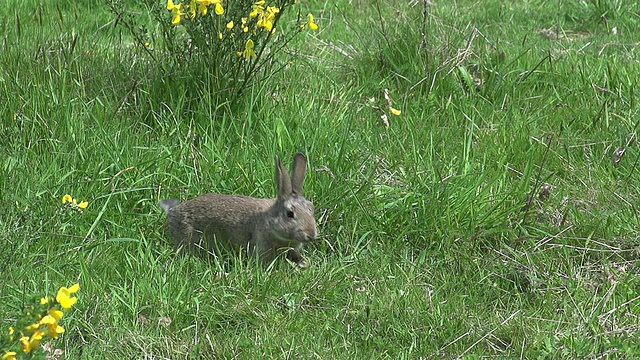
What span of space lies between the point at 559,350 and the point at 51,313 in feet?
6.28

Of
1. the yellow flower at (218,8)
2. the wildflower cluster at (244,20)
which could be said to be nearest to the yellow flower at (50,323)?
the yellow flower at (218,8)

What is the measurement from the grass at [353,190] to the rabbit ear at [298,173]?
249 mm

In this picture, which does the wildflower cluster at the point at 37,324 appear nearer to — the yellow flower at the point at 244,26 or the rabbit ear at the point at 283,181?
the rabbit ear at the point at 283,181

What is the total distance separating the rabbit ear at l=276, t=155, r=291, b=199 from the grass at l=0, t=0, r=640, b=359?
307mm

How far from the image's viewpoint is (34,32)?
19.9ft

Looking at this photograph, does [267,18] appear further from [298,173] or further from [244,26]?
[298,173]

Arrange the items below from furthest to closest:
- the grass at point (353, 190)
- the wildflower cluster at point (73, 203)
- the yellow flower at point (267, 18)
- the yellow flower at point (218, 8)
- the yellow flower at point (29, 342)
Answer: the yellow flower at point (267, 18)
the yellow flower at point (218, 8)
the wildflower cluster at point (73, 203)
the grass at point (353, 190)
the yellow flower at point (29, 342)

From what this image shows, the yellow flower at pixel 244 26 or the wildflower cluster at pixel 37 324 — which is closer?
the wildflower cluster at pixel 37 324

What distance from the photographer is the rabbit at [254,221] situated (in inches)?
183

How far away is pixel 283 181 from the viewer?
466 centimetres

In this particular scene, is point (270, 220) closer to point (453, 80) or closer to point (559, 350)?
point (559, 350)

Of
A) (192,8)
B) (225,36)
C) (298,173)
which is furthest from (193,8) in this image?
(298,173)

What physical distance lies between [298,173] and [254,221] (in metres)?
0.30

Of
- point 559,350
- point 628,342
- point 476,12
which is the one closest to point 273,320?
point 559,350
